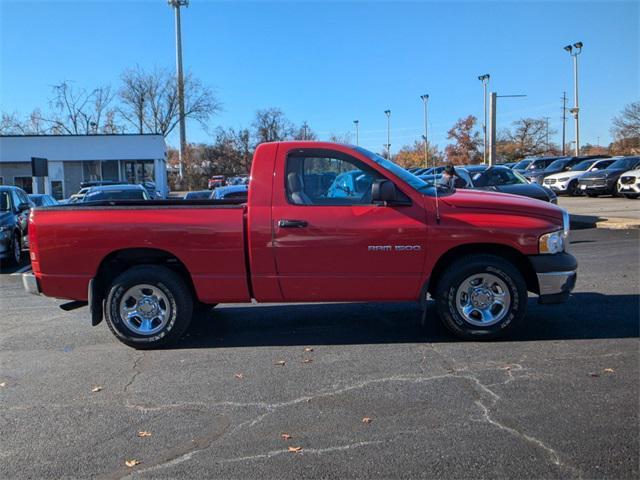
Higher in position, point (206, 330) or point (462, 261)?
point (462, 261)

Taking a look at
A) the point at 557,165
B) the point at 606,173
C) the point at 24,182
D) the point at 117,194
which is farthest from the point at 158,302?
the point at 24,182

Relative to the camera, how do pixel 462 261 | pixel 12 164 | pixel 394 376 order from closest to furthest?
Answer: pixel 394 376, pixel 462 261, pixel 12 164

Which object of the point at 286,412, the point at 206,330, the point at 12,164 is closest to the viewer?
the point at 286,412

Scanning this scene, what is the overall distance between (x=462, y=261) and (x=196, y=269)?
2605 millimetres

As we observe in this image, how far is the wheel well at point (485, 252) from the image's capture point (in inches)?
219

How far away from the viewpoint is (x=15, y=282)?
33.4 feet

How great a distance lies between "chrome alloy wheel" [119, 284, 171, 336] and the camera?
566 cm

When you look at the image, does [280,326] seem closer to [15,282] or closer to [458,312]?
[458,312]

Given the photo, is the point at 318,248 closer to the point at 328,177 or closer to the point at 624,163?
the point at 328,177

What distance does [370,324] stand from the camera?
249 inches

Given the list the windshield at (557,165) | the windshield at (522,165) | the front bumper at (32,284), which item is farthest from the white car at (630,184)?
the front bumper at (32,284)

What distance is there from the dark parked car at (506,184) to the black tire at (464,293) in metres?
11.0

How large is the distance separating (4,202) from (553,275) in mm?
11873

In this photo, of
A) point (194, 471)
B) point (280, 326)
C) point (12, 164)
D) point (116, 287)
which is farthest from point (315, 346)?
point (12, 164)
